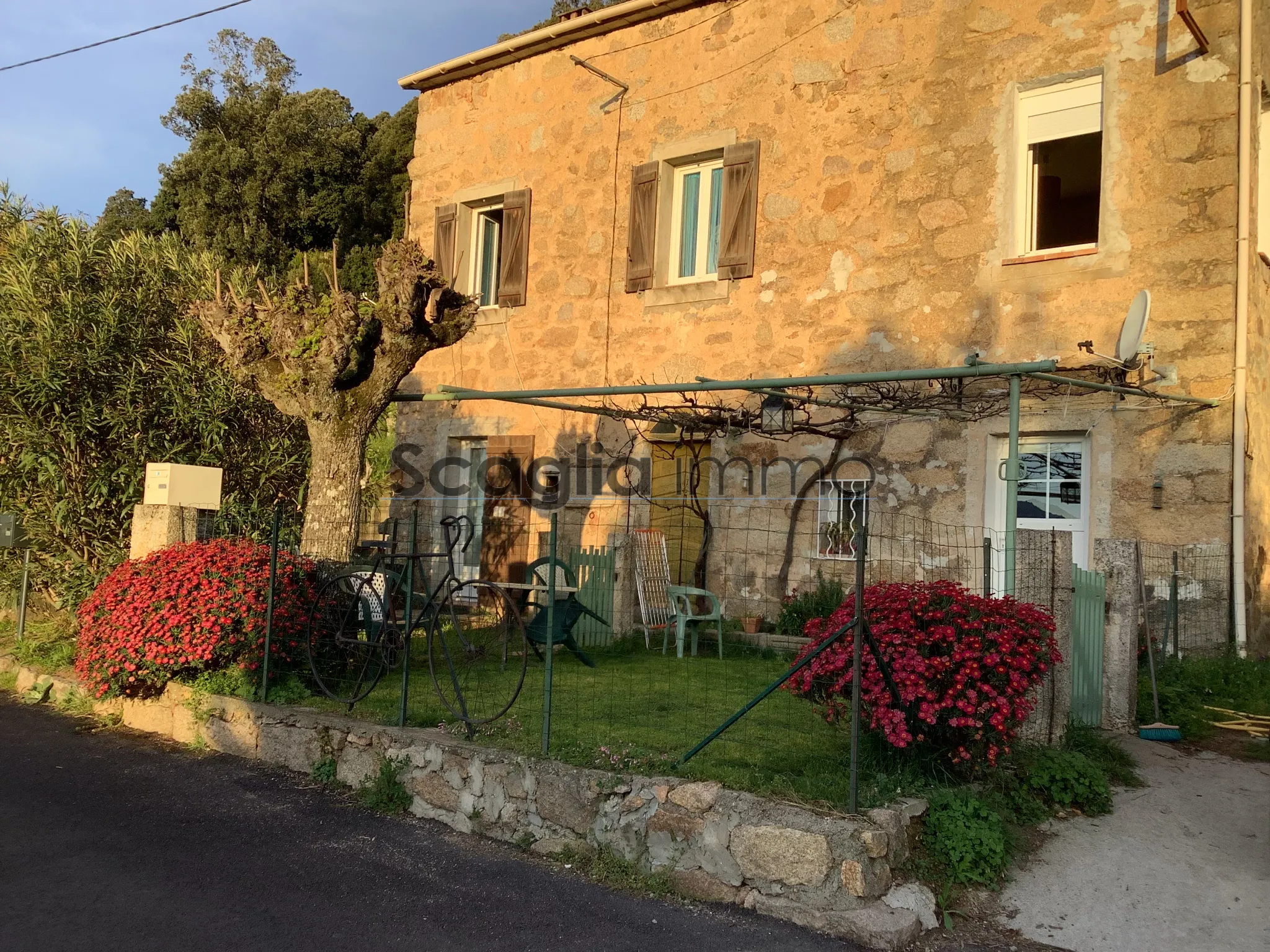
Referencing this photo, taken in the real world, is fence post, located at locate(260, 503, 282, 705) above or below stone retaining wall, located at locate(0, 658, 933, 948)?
above

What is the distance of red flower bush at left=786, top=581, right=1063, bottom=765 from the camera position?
14.6 ft

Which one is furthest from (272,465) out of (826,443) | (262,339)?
(826,443)

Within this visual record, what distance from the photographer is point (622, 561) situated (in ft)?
29.3

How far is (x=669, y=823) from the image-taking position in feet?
14.3

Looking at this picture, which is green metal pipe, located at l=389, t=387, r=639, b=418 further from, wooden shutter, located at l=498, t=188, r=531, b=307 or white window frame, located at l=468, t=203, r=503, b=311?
white window frame, located at l=468, t=203, r=503, b=311

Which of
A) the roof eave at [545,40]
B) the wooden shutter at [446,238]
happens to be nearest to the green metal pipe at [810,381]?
the wooden shutter at [446,238]

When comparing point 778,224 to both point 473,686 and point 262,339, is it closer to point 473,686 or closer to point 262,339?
point 262,339

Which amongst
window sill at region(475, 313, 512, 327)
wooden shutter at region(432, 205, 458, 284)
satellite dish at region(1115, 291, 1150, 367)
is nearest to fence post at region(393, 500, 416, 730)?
satellite dish at region(1115, 291, 1150, 367)

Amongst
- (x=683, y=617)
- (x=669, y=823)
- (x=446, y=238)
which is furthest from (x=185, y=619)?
(x=446, y=238)

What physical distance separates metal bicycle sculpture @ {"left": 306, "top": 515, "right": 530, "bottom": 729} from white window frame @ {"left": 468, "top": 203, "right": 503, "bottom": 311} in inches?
244

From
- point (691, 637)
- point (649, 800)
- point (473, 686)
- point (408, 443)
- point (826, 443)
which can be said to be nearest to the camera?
point (649, 800)

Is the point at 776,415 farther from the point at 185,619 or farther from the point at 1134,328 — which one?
the point at 185,619

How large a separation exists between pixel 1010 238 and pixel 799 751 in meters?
5.36

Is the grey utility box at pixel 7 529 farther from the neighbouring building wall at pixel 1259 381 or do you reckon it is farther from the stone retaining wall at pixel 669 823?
the neighbouring building wall at pixel 1259 381
